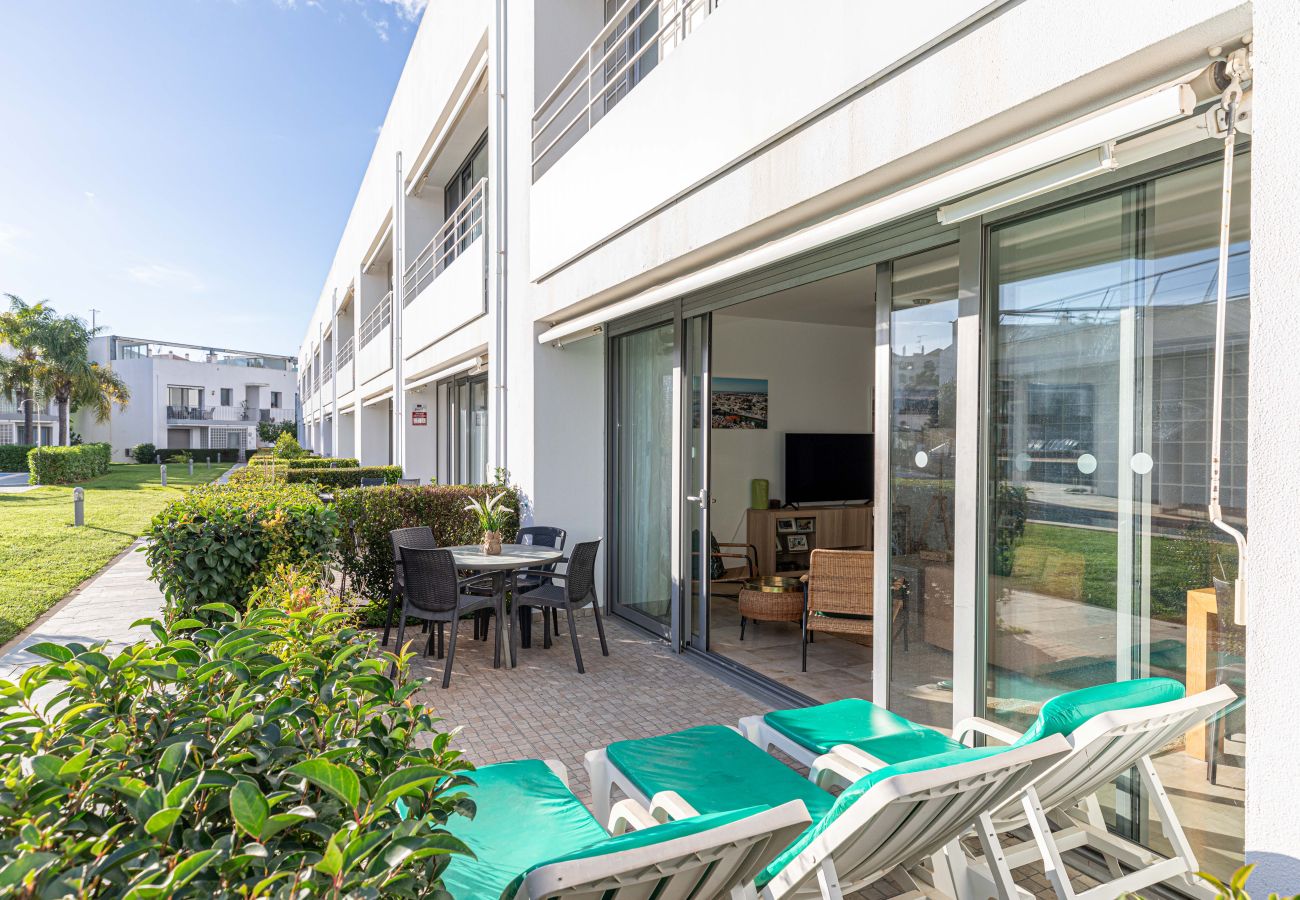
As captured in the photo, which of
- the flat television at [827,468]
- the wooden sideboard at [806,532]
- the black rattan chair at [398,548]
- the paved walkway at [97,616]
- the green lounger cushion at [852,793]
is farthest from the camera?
the flat television at [827,468]

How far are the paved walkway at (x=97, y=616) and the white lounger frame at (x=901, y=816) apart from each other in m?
5.32

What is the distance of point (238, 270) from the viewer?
6212 centimetres

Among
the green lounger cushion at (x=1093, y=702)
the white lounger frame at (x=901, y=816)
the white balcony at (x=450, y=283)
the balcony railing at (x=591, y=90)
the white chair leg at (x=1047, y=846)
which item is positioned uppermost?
the balcony railing at (x=591, y=90)

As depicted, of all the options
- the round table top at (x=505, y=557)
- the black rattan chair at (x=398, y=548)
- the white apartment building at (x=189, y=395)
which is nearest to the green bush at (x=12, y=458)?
the white apartment building at (x=189, y=395)

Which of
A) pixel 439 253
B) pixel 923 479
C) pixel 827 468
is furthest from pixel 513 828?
pixel 439 253

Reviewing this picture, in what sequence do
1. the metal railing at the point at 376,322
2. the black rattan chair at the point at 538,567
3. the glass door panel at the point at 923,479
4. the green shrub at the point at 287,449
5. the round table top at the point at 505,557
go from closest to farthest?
1. the glass door panel at the point at 923,479
2. the round table top at the point at 505,557
3. the black rattan chair at the point at 538,567
4. the metal railing at the point at 376,322
5. the green shrub at the point at 287,449

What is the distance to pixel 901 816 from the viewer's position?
209cm

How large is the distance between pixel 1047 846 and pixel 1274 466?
1383 millimetres

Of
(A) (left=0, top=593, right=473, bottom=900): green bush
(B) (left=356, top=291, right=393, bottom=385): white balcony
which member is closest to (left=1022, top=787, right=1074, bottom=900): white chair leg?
(A) (left=0, top=593, right=473, bottom=900): green bush

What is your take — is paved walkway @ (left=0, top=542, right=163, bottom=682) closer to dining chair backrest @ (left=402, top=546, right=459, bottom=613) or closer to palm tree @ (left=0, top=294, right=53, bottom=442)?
dining chair backrest @ (left=402, top=546, right=459, bottom=613)

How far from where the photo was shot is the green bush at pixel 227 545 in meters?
4.61

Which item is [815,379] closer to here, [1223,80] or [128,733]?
[1223,80]

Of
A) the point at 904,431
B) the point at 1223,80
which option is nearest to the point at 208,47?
the point at 904,431

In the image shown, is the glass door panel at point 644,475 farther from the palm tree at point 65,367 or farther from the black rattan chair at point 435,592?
the palm tree at point 65,367
